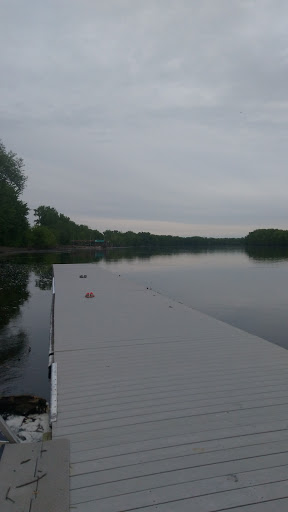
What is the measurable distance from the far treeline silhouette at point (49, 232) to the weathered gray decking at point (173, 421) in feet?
127

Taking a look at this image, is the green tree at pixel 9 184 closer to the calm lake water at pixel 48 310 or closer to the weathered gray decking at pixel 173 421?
the calm lake water at pixel 48 310

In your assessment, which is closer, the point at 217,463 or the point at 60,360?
the point at 217,463

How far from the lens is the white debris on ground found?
4055 mm

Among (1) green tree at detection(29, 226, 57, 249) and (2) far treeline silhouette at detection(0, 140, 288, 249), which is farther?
(1) green tree at detection(29, 226, 57, 249)

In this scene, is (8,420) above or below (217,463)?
below

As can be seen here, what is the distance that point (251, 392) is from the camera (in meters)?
4.57

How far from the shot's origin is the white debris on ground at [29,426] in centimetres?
405

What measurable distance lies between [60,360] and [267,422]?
3.54 m

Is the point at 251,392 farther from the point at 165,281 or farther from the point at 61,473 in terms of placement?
the point at 165,281

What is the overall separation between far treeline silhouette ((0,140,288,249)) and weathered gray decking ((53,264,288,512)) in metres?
38.7

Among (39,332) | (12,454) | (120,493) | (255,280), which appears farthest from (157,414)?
(255,280)

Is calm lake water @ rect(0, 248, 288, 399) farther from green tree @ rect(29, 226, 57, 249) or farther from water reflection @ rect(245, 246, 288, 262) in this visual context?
green tree @ rect(29, 226, 57, 249)

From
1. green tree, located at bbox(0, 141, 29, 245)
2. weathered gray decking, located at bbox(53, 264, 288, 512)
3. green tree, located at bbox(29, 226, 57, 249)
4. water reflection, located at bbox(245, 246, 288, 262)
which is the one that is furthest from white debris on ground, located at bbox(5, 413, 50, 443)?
green tree, located at bbox(29, 226, 57, 249)

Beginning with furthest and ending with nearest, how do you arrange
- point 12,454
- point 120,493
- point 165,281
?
point 165,281 < point 12,454 < point 120,493
